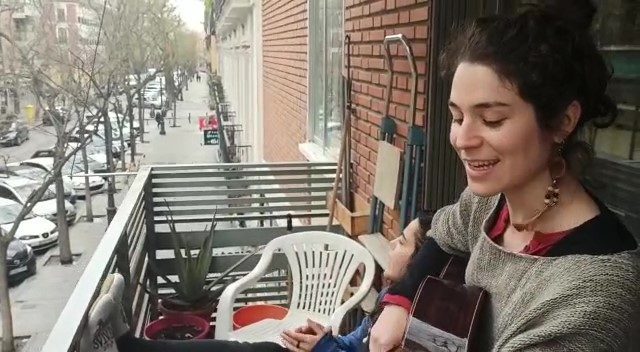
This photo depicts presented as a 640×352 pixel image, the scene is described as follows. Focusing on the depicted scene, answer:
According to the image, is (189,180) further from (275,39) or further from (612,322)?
(275,39)

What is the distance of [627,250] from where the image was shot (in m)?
0.87

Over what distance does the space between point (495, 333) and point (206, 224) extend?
3196 mm

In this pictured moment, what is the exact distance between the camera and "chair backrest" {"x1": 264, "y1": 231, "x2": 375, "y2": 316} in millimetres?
2955

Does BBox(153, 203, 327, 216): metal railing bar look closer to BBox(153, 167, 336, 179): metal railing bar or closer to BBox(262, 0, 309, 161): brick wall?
BBox(153, 167, 336, 179): metal railing bar

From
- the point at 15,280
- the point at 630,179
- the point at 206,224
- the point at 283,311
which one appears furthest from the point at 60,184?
the point at 630,179

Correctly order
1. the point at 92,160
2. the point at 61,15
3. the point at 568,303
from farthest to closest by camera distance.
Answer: the point at 92,160 → the point at 61,15 → the point at 568,303

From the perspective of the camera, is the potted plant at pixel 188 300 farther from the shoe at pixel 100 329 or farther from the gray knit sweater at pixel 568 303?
the gray knit sweater at pixel 568 303

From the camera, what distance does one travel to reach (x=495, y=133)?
952 millimetres

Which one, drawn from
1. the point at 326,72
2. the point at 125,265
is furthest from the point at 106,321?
the point at 326,72

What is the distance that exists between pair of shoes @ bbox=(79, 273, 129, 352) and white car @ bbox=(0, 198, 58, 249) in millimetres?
11771

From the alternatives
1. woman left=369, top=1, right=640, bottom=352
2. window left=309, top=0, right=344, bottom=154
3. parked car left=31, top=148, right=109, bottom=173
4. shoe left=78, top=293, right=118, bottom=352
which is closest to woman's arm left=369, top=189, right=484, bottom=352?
woman left=369, top=1, right=640, bottom=352

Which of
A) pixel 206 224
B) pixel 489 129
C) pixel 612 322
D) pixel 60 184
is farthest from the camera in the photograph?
pixel 60 184

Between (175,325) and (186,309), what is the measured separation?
0.18 metres

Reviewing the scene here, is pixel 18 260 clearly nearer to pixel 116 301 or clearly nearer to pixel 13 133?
pixel 13 133
